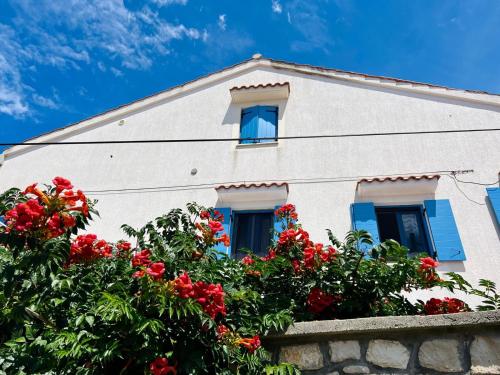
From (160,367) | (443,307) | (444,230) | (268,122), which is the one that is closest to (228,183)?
(268,122)

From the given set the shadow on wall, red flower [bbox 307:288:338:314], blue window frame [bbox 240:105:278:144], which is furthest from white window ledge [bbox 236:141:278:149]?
red flower [bbox 307:288:338:314]

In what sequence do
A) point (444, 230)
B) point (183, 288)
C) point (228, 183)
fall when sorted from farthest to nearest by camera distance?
point (228, 183) < point (444, 230) < point (183, 288)

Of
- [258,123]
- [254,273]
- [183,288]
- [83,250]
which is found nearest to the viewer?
[183,288]

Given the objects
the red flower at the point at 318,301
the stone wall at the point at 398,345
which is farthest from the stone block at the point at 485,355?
the red flower at the point at 318,301

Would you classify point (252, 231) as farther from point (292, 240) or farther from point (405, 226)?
point (292, 240)

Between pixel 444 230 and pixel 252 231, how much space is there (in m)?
3.52

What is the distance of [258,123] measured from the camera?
927 cm

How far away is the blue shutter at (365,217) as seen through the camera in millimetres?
7031

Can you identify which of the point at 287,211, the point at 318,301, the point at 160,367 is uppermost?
the point at 287,211

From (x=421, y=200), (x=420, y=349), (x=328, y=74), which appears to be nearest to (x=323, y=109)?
(x=328, y=74)

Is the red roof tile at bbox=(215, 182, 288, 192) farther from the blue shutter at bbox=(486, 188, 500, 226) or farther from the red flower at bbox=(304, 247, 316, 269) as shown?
the blue shutter at bbox=(486, 188, 500, 226)

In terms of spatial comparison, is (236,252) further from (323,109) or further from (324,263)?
(323,109)

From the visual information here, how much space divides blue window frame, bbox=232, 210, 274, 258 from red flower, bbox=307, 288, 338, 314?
3142 millimetres

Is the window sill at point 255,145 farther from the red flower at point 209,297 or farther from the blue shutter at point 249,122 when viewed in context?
the red flower at point 209,297
